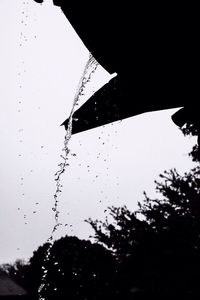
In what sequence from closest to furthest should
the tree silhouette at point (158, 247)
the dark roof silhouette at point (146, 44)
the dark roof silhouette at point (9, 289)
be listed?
1. the dark roof silhouette at point (146, 44)
2. the tree silhouette at point (158, 247)
3. the dark roof silhouette at point (9, 289)

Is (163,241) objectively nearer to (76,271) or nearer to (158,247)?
(158,247)

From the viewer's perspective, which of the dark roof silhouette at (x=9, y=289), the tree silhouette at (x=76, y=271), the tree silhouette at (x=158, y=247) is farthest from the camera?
the dark roof silhouette at (x=9, y=289)

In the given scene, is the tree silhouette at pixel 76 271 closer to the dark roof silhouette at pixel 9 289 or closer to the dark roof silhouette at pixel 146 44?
the dark roof silhouette at pixel 9 289

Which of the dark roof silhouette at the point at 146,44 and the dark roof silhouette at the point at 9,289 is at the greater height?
the dark roof silhouette at the point at 9,289

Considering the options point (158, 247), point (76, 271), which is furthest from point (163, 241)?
point (76, 271)

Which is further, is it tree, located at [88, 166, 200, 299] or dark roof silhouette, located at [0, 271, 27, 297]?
dark roof silhouette, located at [0, 271, 27, 297]

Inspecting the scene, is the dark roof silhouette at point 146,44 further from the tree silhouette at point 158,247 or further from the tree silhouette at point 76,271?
the tree silhouette at point 76,271

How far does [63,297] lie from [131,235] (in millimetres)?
9946

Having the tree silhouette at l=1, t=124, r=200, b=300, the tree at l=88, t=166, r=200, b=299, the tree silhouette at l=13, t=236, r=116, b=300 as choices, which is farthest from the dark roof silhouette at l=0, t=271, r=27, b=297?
the tree at l=88, t=166, r=200, b=299

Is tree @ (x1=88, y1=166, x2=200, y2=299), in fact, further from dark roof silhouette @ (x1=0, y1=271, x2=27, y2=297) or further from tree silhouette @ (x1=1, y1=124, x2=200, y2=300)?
dark roof silhouette @ (x1=0, y1=271, x2=27, y2=297)

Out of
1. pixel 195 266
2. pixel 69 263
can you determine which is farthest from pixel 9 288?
pixel 195 266

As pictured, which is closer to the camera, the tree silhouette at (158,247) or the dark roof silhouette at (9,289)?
the tree silhouette at (158,247)

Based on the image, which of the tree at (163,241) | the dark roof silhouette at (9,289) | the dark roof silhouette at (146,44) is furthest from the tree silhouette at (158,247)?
the dark roof silhouette at (9,289)

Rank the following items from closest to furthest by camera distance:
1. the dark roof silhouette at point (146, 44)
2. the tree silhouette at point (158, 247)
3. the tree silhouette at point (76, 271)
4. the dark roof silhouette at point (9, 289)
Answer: the dark roof silhouette at point (146, 44) → the tree silhouette at point (158, 247) → the tree silhouette at point (76, 271) → the dark roof silhouette at point (9, 289)
